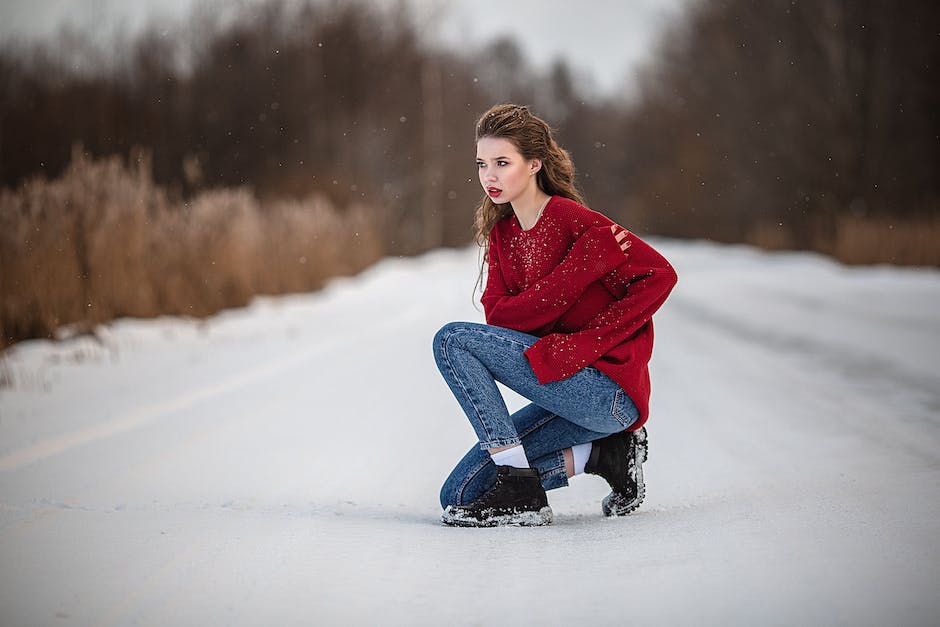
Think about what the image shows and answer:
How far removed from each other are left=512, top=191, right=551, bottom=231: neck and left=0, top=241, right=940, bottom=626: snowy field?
0.86m

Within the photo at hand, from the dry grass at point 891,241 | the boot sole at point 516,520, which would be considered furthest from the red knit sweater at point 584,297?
the dry grass at point 891,241

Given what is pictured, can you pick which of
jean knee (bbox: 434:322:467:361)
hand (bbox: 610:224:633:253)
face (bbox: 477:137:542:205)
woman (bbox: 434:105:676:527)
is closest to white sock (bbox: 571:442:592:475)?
woman (bbox: 434:105:676:527)

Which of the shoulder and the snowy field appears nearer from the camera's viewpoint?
the snowy field

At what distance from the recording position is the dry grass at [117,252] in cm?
588

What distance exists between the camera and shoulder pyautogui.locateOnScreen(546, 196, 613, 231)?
246cm

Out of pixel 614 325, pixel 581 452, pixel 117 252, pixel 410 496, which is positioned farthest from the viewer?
pixel 117 252

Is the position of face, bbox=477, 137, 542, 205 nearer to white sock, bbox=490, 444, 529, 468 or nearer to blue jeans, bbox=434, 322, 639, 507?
blue jeans, bbox=434, 322, 639, 507

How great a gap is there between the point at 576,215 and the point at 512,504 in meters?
0.81

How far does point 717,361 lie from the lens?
19.1ft

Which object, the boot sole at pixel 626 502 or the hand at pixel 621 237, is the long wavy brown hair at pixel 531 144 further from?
the boot sole at pixel 626 502

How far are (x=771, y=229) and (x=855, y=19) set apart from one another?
5.49 m

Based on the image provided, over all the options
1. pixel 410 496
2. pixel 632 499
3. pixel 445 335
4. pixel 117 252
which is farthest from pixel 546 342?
pixel 117 252

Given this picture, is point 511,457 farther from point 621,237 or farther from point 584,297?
point 621,237

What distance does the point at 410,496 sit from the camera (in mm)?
2980
